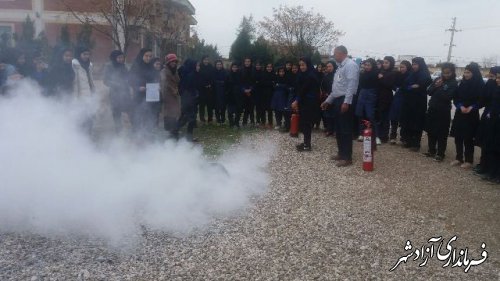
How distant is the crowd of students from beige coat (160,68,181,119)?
0.07 feet

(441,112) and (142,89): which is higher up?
(142,89)

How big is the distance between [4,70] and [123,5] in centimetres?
728

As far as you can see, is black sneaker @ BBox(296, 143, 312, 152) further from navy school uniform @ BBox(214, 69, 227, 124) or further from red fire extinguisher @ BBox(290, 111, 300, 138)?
navy school uniform @ BBox(214, 69, 227, 124)

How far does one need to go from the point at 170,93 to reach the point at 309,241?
5.59 m

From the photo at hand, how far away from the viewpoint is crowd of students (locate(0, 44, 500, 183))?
25.9ft

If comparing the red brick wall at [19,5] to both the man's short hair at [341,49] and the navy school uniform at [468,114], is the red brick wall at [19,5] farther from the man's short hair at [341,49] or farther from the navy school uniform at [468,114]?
the navy school uniform at [468,114]


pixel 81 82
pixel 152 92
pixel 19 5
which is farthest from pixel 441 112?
pixel 19 5

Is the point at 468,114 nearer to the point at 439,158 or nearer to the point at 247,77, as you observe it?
the point at 439,158

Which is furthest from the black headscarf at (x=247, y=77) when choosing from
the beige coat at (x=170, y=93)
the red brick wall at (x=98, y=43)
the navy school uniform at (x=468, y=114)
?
the red brick wall at (x=98, y=43)

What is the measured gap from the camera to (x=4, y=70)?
7.41 metres

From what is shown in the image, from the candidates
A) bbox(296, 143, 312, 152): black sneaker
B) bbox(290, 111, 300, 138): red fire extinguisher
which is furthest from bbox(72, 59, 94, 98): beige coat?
bbox(290, 111, 300, 138): red fire extinguisher

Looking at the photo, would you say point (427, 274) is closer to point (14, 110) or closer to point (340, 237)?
point (340, 237)

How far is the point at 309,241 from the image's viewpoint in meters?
4.71

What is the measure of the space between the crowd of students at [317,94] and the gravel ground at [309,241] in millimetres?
1470
